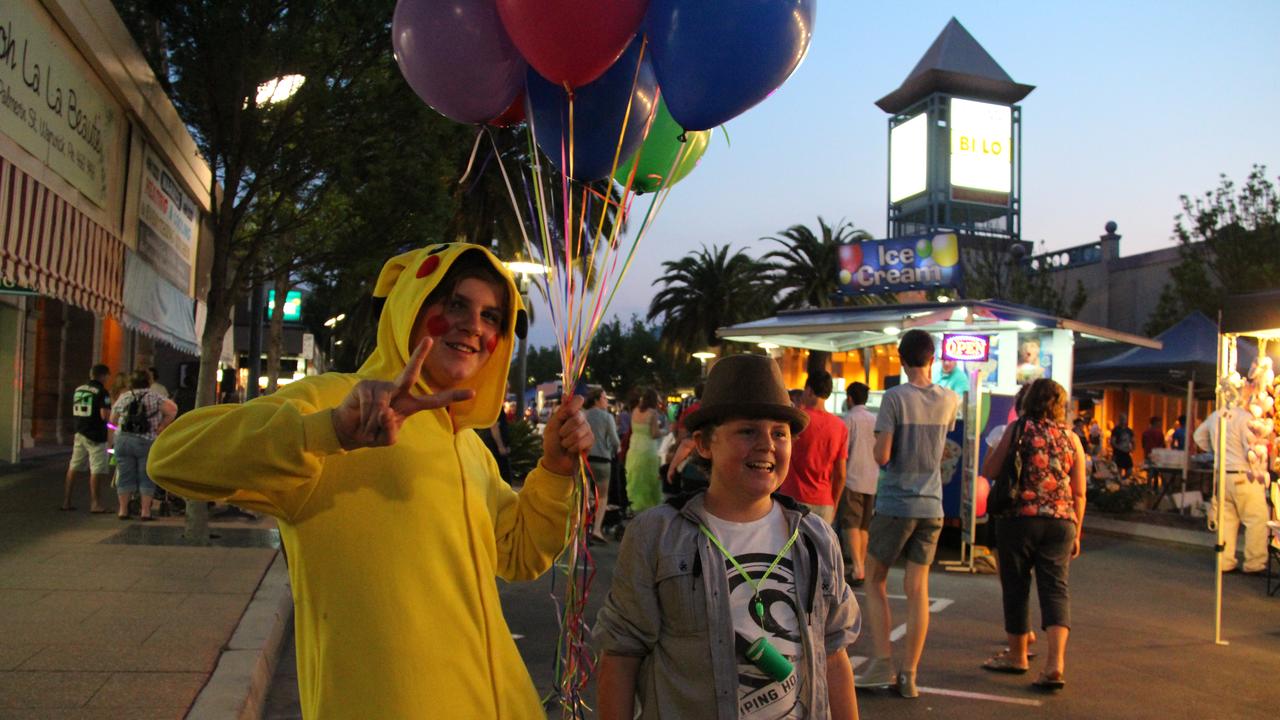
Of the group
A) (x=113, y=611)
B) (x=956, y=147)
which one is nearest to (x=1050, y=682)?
(x=113, y=611)

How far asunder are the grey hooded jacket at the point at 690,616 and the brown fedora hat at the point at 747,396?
263 mm

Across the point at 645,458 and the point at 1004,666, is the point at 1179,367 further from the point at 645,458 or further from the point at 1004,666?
the point at 1004,666

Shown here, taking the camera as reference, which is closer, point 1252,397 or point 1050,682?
point 1050,682

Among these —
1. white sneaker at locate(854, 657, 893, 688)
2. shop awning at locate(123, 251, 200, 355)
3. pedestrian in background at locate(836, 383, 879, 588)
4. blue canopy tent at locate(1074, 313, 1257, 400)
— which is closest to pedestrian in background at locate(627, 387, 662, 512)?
pedestrian in background at locate(836, 383, 879, 588)

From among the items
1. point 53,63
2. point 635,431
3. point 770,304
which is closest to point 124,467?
point 53,63

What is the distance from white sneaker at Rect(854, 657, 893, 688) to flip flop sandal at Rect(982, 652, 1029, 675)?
3.00 feet

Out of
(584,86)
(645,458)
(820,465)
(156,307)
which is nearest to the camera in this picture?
(584,86)

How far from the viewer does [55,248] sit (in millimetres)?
7973

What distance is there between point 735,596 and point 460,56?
216 centimetres

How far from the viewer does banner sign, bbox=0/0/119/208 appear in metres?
7.01

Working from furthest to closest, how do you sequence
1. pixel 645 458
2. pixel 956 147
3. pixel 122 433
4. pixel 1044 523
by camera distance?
pixel 956 147
pixel 645 458
pixel 122 433
pixel 1044 523

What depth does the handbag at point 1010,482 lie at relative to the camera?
6.11 metres

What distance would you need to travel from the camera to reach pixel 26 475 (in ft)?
53.8

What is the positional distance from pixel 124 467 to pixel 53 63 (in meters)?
5.04
